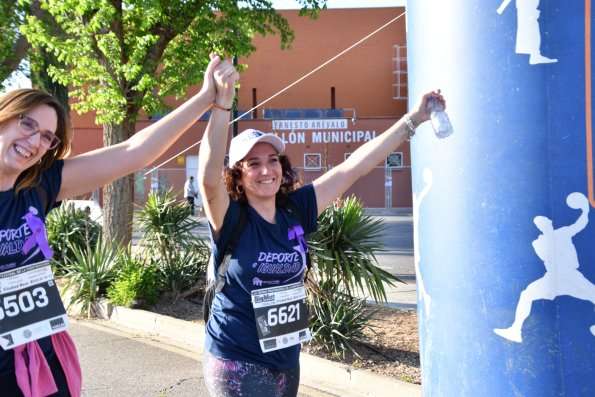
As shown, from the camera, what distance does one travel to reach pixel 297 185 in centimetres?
351

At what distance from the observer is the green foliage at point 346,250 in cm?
706

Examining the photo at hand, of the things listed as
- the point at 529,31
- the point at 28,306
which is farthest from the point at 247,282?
the point at 529,31

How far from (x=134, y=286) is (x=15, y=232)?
262 inches

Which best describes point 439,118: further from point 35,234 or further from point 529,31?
point 35,234

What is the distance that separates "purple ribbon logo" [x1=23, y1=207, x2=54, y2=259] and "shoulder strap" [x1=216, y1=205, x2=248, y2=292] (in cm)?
75

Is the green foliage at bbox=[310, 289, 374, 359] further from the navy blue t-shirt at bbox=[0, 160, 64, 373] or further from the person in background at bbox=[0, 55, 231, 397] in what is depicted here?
the navy blue t-shirt at bbox=[0, 160, 64, 373]

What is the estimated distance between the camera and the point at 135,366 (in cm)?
669

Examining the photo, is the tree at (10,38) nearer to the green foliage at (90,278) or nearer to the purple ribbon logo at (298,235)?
the green foliage at (90,278)

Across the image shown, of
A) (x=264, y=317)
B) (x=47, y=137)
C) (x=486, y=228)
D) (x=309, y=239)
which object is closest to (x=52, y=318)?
(x=47, y=137)

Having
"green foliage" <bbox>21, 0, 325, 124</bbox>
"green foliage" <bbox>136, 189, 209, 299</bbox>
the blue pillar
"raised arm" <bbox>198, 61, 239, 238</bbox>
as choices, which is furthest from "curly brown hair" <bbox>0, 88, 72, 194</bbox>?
"green foliage" <bbox>21, 0, 325, 124</bbox>

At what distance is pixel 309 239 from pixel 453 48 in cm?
409

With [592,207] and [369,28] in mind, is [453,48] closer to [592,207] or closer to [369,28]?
[592,207]

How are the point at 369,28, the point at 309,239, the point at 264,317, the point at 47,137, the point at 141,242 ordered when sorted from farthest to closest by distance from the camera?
the point at 369,28 → the point at 141,242 → the point at 309,239 → the point at 264,317 → the point at 47,137

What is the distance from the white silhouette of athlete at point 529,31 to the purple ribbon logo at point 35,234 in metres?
2.25
